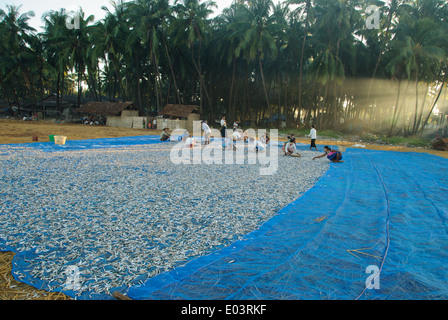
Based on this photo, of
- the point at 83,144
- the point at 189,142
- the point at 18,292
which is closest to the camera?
the point at 18,292

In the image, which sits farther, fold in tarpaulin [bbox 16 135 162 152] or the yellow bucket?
the yellow bucket

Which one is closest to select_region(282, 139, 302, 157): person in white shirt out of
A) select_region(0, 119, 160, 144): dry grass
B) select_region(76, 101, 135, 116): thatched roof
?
select_region(0, 119, 160, 144): dry grass

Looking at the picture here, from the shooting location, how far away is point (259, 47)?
2792 cm

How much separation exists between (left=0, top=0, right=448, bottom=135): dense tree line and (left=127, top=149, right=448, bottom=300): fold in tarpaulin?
2583cm

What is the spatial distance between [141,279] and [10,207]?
3.71 metres

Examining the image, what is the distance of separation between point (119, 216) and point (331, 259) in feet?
11.2

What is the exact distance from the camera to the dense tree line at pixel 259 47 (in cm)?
2712

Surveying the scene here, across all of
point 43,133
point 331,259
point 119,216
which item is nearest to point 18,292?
point 119,216

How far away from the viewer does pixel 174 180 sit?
7645 mm

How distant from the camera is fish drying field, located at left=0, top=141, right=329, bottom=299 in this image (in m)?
3.01

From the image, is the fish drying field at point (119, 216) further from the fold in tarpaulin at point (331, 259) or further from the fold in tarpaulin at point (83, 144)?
the fold in tarpaulin at point (83, 144)

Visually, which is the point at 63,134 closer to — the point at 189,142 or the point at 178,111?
the point at 189,142

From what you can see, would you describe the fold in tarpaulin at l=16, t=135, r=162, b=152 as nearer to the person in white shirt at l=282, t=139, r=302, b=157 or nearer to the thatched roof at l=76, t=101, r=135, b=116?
the person in white shirt at l=282, t=139, r=302, b=157

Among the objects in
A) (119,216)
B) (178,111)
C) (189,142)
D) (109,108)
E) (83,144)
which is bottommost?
(119,216)
